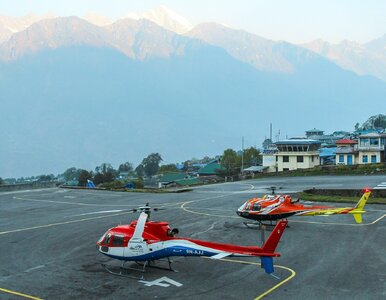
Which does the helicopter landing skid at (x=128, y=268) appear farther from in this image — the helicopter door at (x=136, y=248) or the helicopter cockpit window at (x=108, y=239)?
the helicopter cockpit window at (x=108, y=239)

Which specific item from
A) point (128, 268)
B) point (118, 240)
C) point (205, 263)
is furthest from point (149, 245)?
point (205, 263)

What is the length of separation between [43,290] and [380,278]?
46.9 ft

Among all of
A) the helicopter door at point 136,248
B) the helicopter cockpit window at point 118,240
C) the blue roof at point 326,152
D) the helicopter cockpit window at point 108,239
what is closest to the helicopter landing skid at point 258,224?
the helicopter door at point 136,248

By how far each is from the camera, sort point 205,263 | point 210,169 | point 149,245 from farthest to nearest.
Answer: point 210,169
point 205,263
point 149,245

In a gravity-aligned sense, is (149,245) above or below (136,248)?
above

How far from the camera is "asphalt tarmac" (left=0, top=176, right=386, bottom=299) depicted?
19.6 metres

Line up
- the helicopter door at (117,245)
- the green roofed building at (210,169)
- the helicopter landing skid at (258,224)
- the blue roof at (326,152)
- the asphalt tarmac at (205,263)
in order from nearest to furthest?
the asphalt tarmac at (205,263), the helicopter door at (117,245), the helicopter landing skid at (258,224), the blue roof at (326,152), the green roofed building at (210,169)

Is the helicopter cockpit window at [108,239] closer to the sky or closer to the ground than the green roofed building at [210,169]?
closer to the ground

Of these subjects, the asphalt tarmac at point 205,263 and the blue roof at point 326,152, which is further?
the blue roof at point 326,152

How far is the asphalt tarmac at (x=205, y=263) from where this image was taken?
19641 millimetres

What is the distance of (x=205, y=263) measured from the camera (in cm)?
2384

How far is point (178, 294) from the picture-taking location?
19.3 meters

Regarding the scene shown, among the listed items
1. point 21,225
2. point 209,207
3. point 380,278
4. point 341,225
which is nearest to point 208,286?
point 380,278

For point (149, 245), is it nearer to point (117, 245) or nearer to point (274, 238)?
point (117, 245)
